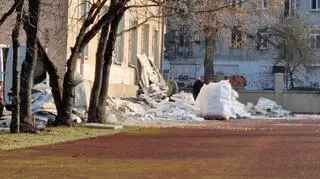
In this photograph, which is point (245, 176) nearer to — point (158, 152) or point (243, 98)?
point (158, 152)

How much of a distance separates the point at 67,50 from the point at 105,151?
43.7 ft

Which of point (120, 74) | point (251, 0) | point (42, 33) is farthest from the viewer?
point (120, 74)

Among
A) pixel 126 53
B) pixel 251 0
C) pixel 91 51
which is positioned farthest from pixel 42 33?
pixel 126 53

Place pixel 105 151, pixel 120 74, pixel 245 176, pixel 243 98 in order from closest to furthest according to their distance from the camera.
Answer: pixel 245 176 < pixel 105 151 < pixel 120 74 < pixel 243 98

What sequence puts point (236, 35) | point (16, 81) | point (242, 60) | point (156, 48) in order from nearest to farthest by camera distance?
point (16, 81), point (236, 35), point (156, 48), point (242, 60)

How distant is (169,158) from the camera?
15.3m

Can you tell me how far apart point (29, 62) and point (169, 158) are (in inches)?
271

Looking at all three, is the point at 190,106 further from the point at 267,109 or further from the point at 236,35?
the point at 236,35

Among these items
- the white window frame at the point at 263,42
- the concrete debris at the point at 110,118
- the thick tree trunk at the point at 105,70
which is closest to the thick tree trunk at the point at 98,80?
the thick tree trunk at the point at 105,70

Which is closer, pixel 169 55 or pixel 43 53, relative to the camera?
pixel 43 53

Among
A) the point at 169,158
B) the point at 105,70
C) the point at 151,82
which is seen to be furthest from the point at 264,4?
the point at 151,82

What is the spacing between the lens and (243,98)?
156 ft

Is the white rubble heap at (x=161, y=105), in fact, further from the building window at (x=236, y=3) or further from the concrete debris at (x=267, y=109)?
the building window at (x=236, y=3)

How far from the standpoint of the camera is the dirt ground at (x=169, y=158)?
12.5 metres
